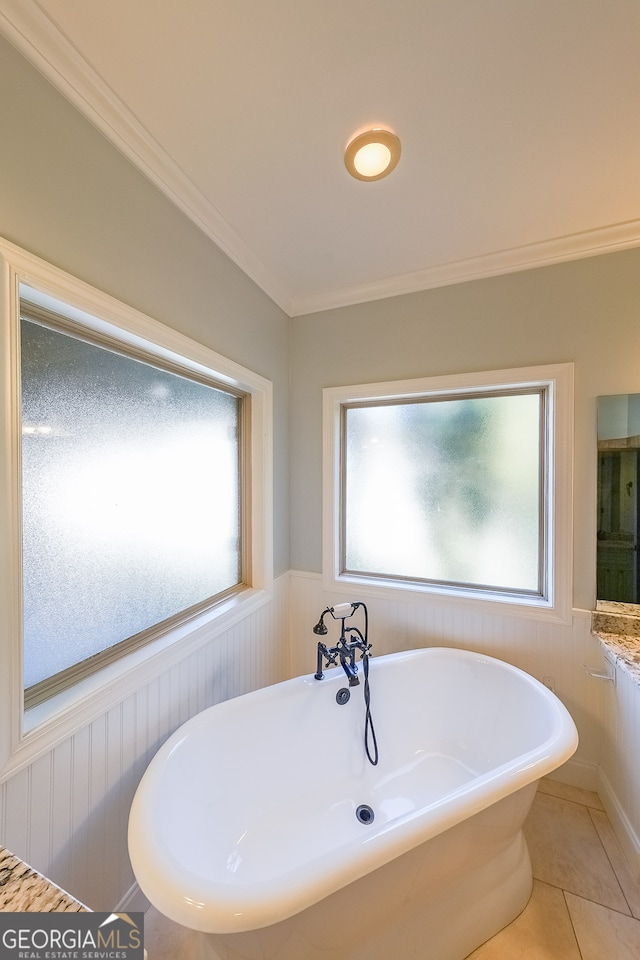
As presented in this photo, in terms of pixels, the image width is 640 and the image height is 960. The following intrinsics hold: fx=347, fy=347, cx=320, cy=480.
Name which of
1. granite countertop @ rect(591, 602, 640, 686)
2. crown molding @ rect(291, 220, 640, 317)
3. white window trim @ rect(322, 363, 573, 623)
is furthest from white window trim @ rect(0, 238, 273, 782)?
granite countertop @ rect(591, 602, 640, 686)

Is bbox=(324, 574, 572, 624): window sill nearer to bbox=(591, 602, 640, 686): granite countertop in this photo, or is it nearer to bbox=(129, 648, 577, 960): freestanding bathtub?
bbox=(591, 602, 640, 686): granite countertop

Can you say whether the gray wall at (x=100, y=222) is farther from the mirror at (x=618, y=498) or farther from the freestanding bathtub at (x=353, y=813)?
the mirror at (x=618, y=498)

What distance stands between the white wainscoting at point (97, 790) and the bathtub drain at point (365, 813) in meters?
0.79

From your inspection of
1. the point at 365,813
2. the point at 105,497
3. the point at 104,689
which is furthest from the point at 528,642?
the point at 105,497

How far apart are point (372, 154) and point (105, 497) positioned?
1552 millimetres

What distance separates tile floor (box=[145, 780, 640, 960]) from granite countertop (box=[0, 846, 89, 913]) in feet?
3.21

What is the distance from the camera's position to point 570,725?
1.27 metres

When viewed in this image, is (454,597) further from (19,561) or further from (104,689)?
(19,561)

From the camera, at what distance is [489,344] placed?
1.88 meters

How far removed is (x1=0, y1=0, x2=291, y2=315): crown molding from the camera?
33.9 inches

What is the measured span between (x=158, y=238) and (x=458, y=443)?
69.5 inches

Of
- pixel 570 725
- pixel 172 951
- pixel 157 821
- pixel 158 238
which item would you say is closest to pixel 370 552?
pixel 570 725

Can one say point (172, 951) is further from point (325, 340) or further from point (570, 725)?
point (325, 340)

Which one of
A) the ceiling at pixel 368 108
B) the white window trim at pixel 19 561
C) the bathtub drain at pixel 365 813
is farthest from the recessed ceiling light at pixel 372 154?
the bathtub drain at pixel 365 813
